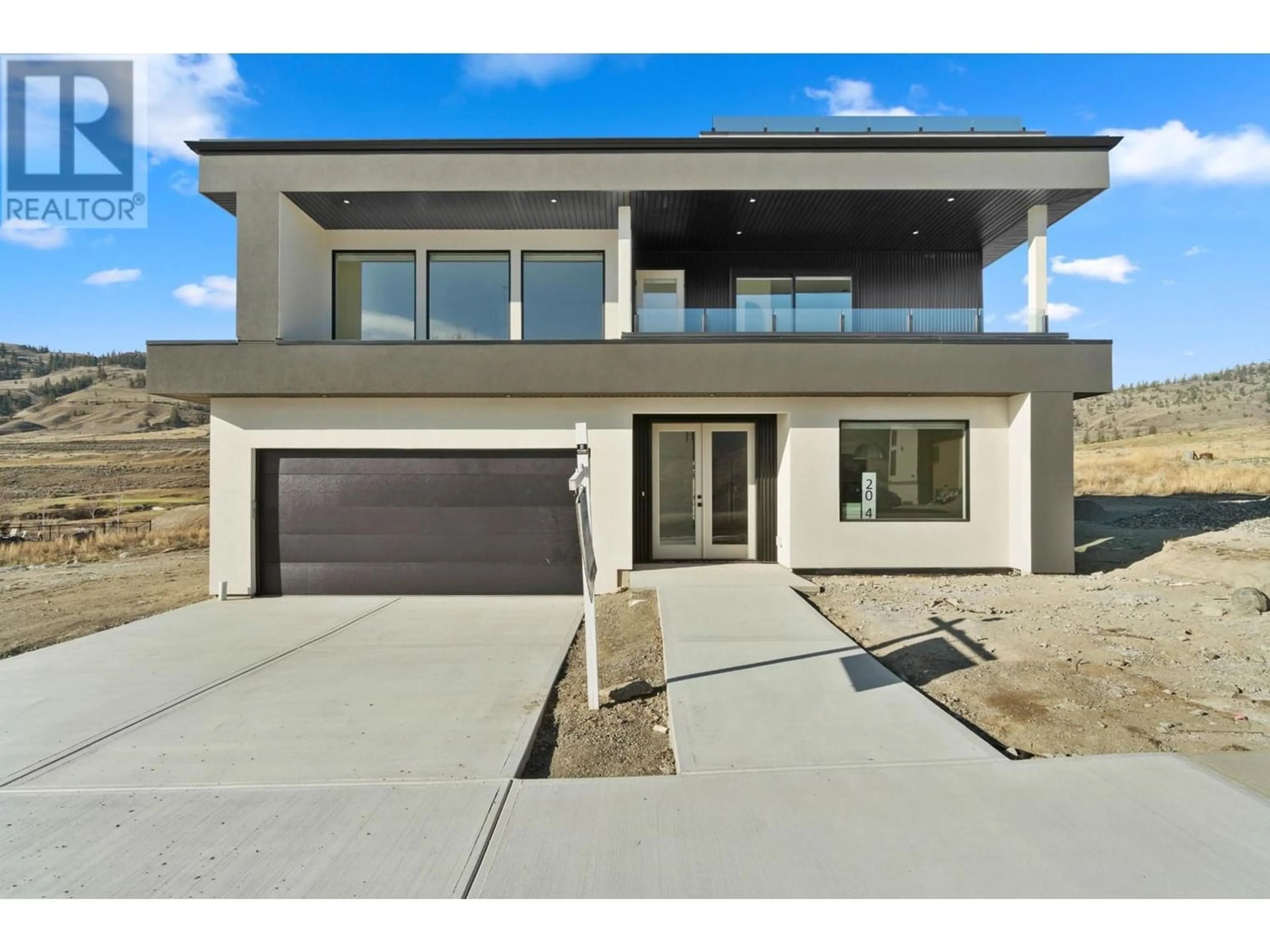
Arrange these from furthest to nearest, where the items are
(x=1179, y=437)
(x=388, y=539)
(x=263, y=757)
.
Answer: (x=1179, y=437) → (x=388, y=539) → (x=263, y=757)

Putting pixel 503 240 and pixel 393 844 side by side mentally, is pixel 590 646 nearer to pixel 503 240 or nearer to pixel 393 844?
pixel 393 844

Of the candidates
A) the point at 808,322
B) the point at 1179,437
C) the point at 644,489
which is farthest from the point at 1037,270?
the point at 1179,437

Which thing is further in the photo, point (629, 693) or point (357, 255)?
point (357, 255)

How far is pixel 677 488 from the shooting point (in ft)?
39.0

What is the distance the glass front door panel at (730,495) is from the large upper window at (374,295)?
6.35 m

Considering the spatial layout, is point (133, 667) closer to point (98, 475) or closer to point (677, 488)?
point (677, 488)

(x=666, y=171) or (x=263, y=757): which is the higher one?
(x=666, y=171)

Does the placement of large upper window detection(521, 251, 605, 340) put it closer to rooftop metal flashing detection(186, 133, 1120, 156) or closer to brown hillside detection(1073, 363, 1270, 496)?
rooftop metal flashing detection(186, 133, 1120, 156)

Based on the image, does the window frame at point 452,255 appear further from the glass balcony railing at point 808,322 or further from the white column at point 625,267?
the glass balcony railing at point 808,322

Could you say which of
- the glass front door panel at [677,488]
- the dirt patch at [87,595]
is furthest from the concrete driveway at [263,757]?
the glass front door panel at [677,488]

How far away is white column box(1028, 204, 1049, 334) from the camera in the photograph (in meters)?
10.6

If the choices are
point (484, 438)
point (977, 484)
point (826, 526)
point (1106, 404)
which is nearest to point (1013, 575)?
point (977, 484)

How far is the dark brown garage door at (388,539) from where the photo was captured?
10.3 meters

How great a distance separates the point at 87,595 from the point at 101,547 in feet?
22.7
